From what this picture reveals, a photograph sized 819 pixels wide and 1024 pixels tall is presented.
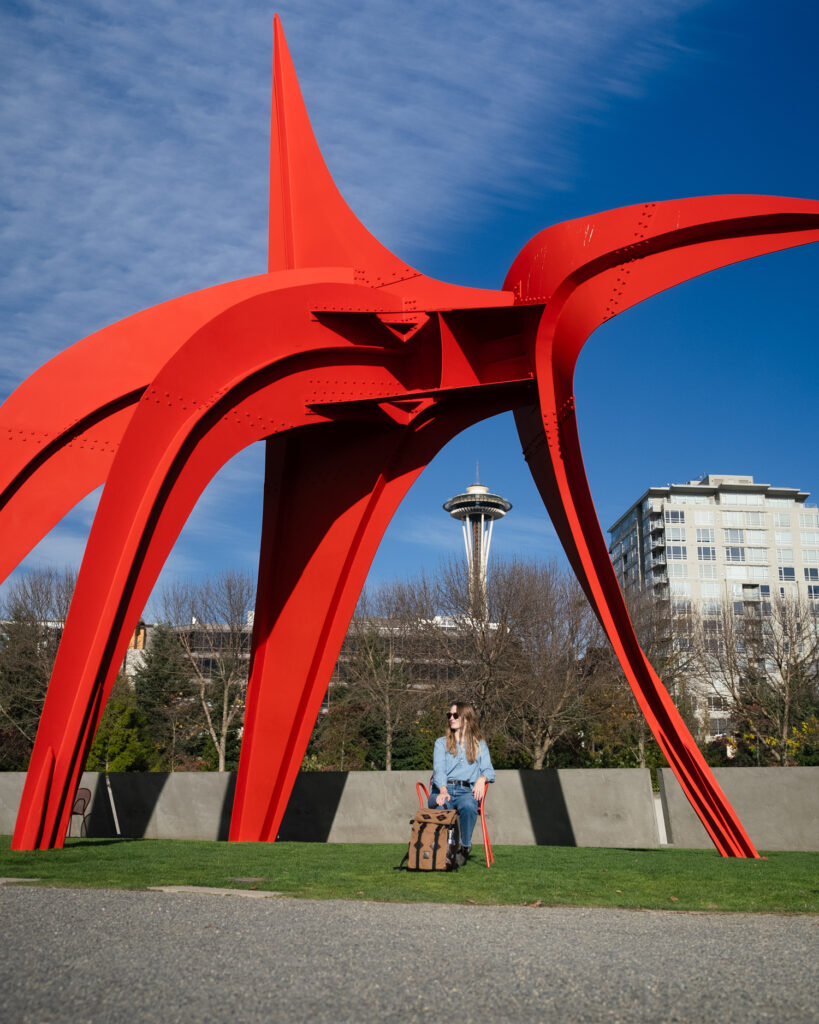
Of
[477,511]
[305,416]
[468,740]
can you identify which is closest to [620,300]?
[305,416]

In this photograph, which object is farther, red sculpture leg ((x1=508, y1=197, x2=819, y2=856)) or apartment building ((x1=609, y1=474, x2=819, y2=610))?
apartment building ((x1=609, y1=474, x2=819, y2=610))

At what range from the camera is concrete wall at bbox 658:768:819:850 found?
12.1 meters

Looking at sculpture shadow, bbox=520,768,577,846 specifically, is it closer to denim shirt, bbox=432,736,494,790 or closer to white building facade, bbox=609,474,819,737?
denim shirt, bbox=432,736,494,790

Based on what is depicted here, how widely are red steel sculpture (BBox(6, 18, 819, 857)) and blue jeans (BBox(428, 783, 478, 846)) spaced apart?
10.6 feet

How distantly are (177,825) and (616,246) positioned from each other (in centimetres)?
1124

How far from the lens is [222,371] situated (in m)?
10.1

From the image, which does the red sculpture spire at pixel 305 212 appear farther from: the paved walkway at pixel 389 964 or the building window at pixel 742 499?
the building window at pixel 742 499

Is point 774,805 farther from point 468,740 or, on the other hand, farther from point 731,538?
point 731,538

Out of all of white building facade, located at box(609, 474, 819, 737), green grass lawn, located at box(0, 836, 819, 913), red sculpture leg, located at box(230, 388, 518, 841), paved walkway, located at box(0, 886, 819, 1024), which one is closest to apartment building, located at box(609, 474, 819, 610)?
white building facade, located at box(609, 474, 819, 737)

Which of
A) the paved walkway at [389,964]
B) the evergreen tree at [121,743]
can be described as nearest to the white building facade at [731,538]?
the evergreen tree at [121,743]

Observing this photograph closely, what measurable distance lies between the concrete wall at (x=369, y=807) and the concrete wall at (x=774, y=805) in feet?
3.35

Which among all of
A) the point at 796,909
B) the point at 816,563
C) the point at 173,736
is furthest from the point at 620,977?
the point at 816,563

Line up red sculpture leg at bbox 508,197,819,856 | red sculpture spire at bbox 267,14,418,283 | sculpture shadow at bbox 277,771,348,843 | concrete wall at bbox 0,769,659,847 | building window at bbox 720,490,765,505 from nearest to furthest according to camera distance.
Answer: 1. red sculpture leg at bbox 508,197,819,856
2. red sculpture spire at bbox 267,14,418,283
3. concrete wall at bbox 0,769,659,847
4. sculpture shadow at bbox 277,771,348,843
5. building window at bbox 720,490,765,505

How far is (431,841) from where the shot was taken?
293 inches
